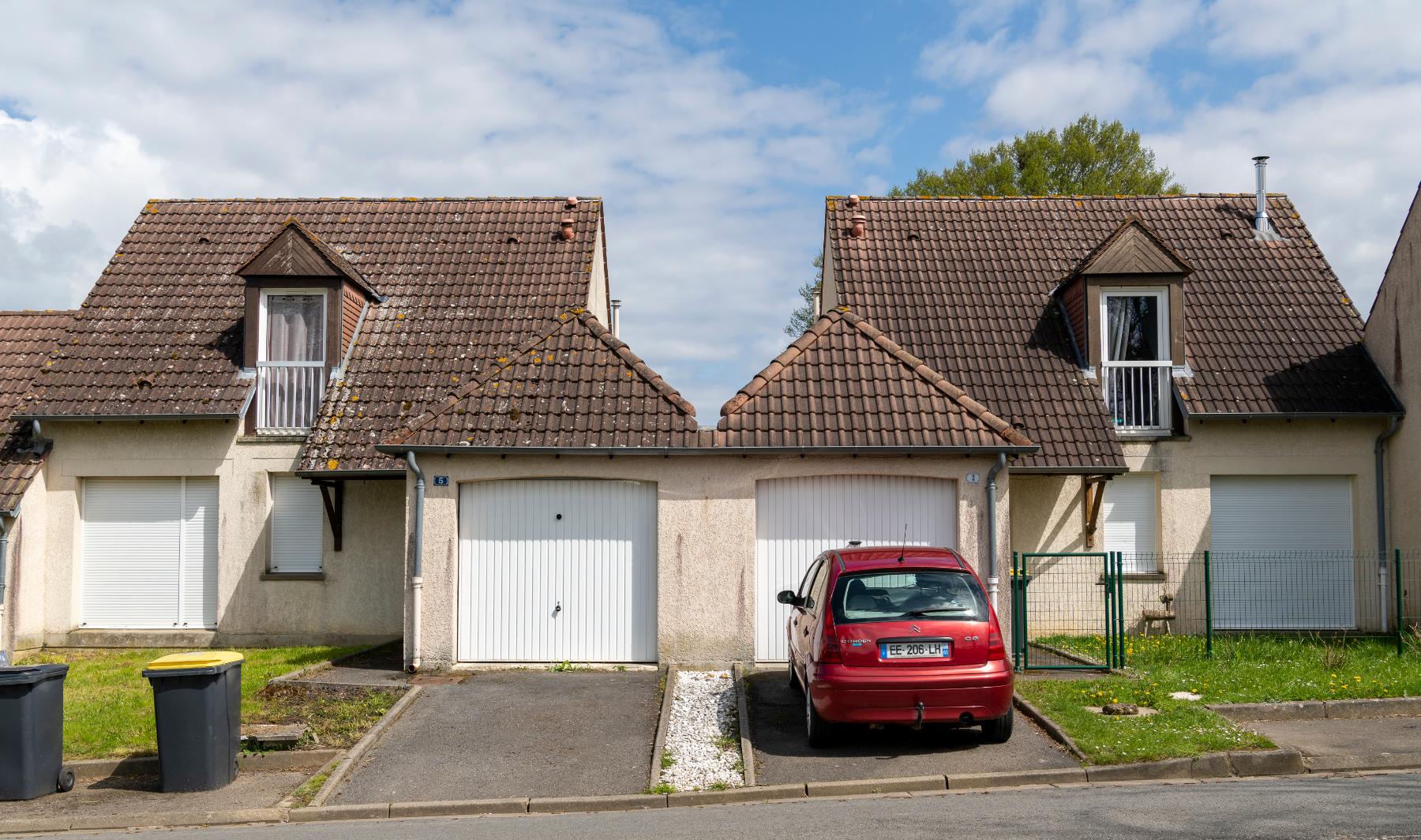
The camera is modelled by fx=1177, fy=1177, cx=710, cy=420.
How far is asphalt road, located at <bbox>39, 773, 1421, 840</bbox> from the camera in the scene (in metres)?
7.64

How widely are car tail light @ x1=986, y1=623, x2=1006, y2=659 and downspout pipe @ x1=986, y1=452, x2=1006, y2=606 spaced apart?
3.65 metres

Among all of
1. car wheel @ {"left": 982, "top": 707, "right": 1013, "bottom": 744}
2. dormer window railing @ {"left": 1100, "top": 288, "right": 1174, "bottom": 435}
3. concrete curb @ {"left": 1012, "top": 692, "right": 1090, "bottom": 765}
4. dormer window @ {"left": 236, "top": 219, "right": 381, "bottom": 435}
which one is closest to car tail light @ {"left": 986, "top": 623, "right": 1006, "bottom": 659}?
car wheel @ {"left": 982, "top": 707, "right": 1013, "bottom": 744}

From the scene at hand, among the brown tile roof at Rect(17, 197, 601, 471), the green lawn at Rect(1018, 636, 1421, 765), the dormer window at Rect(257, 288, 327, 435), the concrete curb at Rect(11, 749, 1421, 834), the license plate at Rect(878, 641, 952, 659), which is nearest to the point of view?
the concrete curb at Rect(11, 749, 1421, 834)

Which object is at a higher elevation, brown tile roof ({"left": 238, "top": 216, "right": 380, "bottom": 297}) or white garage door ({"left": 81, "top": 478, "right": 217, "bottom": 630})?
brown tile roof ({"left": 238, "top": 216, "right": 380, "bottom": 297})

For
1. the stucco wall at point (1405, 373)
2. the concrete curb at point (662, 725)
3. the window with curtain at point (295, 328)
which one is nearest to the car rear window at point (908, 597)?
the concrete curb at point (662, 725)

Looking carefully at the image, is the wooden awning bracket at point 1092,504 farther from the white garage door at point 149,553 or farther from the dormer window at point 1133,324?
the white garage door at point 149,553

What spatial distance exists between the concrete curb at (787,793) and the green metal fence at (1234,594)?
639 centimetres

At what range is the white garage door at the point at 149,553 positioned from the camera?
680 inches

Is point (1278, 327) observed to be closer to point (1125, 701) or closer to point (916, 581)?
point (1125, 701)

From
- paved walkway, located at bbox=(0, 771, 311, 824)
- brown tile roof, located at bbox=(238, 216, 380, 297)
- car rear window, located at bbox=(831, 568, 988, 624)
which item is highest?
brown tile roof, located at bbox=(238, 216, 380, 297)

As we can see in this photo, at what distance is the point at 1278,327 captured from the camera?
18.1 meters

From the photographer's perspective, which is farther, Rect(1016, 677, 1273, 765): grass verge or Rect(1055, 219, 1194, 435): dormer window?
Rect(1055, 219, 1194, 435): dormer window

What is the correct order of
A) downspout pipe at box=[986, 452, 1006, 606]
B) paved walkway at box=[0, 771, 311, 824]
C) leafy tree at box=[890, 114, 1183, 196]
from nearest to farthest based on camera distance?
paved walkway at box=[0, 771, 311, 824], downspout pipe at box=[986, 452, 1006, 606], leafy tree at box=[890, 114, 1183, 196]

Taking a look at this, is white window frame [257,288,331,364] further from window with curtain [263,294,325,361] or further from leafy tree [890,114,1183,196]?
leafy tree [890,114,1183,196]
